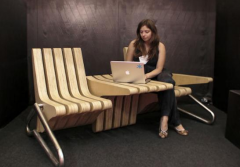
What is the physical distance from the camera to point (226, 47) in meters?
3.70

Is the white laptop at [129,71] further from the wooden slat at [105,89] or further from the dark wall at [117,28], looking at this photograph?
the dark wall at [117,28]

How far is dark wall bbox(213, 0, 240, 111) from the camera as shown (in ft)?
11.2

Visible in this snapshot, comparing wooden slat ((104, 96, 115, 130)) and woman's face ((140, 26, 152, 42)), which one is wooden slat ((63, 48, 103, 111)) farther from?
woman's face ((140, 26, 152, 42))

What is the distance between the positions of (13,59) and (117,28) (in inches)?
61.8

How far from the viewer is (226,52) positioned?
A: 3705mm

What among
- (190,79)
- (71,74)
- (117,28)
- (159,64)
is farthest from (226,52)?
(71,74)

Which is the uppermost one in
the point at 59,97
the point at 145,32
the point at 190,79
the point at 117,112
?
the point at 145,32

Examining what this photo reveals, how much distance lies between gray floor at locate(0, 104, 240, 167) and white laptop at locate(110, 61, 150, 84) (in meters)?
0.64

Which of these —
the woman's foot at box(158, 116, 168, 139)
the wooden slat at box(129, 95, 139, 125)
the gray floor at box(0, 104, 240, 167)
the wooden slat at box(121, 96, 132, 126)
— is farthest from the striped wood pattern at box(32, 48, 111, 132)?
the woman's foot at box(158, 116, 168, 139)

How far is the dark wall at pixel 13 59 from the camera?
290 cm

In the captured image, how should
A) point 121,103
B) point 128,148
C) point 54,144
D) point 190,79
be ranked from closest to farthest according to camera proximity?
1. point 54,144
2. point 128,148
3. point 121,103
4. point 190,79

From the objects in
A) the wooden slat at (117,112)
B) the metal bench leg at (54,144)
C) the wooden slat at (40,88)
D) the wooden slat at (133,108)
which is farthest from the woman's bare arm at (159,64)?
the metal bench leg at (54,144)

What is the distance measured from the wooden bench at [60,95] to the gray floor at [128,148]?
0.55 feet

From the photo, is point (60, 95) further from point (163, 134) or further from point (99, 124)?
point (163, 134)
